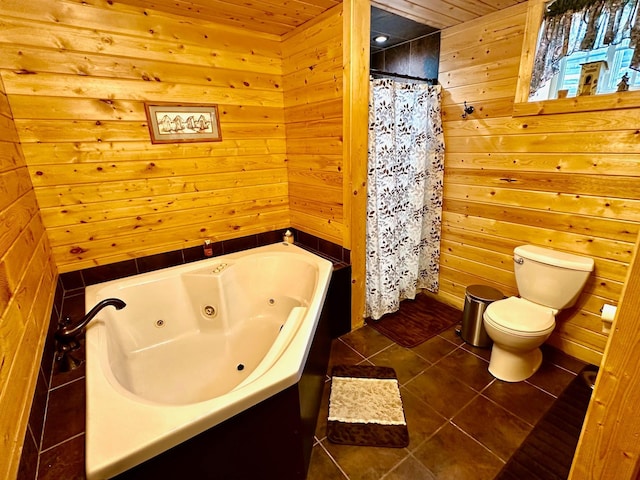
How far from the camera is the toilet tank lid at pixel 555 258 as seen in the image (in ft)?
6.01

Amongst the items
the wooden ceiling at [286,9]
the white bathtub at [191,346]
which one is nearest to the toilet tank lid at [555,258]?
the white bathtub at [191,346]

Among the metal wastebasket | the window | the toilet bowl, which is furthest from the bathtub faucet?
the window

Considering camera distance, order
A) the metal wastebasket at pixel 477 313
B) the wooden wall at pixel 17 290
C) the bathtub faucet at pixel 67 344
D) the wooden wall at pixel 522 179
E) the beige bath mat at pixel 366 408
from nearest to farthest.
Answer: the wooden wall at pixel 17 290 < the bathtub faucet at pixel 67 344 < the beige bath mat at pixel 366 408 < the wooden wall at pixel 522 179 < the metal wastebasket at pixel 477 313

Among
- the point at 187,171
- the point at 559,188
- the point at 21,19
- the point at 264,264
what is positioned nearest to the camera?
the point at 21,19

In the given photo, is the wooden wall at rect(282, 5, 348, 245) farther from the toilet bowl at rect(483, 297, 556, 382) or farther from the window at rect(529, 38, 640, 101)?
the window at rect(529, 38, 640, 101)

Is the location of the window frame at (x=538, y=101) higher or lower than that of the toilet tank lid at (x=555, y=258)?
higher

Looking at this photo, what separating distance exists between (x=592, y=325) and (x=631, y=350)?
6.13 feet

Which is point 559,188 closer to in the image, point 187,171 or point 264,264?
point 264,264

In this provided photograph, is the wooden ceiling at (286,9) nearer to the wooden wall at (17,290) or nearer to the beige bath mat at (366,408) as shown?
the wooden wall at (17,290)

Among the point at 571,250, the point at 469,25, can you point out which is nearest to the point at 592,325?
the point at 571,250

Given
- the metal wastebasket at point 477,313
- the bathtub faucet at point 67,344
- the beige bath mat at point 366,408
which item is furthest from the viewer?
the metal wastebasket at point 477,313

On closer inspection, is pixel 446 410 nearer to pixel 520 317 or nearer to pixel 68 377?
pixel 520 317

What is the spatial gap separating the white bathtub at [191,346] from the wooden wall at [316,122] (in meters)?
0.35

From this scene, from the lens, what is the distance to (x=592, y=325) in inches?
78.2
